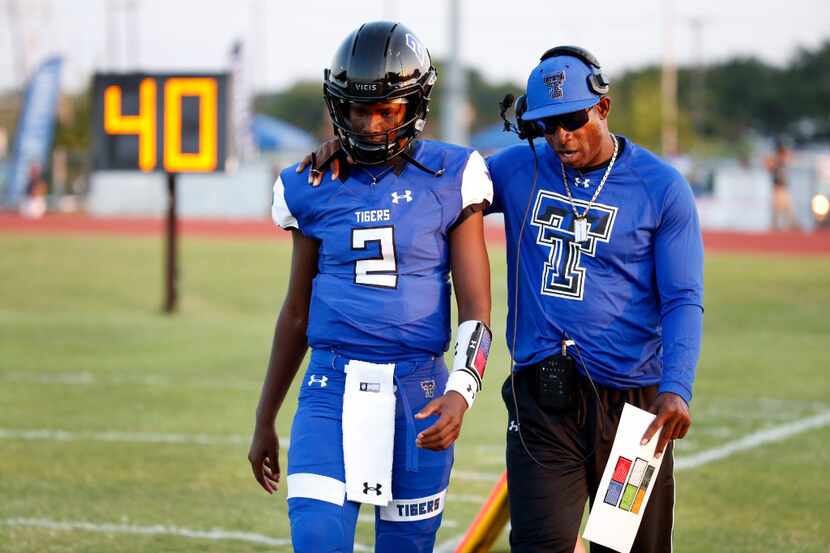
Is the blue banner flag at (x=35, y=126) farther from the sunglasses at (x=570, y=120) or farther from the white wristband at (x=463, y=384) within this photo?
the white wristband at (x=463, y=384)

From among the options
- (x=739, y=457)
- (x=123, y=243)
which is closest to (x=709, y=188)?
(x=123, y=243)

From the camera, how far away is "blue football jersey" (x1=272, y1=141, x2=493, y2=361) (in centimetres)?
425

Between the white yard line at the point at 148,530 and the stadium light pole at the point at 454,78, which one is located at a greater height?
the stadium light pole at the point at 454,78

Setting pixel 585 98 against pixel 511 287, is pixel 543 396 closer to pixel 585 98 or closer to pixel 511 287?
pixel 511 287

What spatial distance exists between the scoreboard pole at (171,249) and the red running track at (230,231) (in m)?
13.3

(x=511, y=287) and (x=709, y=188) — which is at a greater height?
(x=511, y=287)

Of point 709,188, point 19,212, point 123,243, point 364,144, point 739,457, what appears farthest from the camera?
point 19,212

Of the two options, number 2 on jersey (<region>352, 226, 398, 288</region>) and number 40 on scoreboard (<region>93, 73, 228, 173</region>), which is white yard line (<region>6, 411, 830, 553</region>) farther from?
number 40 on scoreboard (<region>93, 73, 228, 173</region>)

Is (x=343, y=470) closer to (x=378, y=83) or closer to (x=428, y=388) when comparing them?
(x=428, y=388)

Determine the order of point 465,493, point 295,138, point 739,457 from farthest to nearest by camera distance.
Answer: point 295,138
point 739,457
point 465,493

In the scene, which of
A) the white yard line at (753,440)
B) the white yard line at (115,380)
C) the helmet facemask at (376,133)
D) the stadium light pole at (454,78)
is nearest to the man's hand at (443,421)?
the helmet facemask at (376,133)

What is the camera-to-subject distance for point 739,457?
8805 mm

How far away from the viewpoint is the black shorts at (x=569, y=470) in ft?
14.6

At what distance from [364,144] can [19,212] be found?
41007mm
